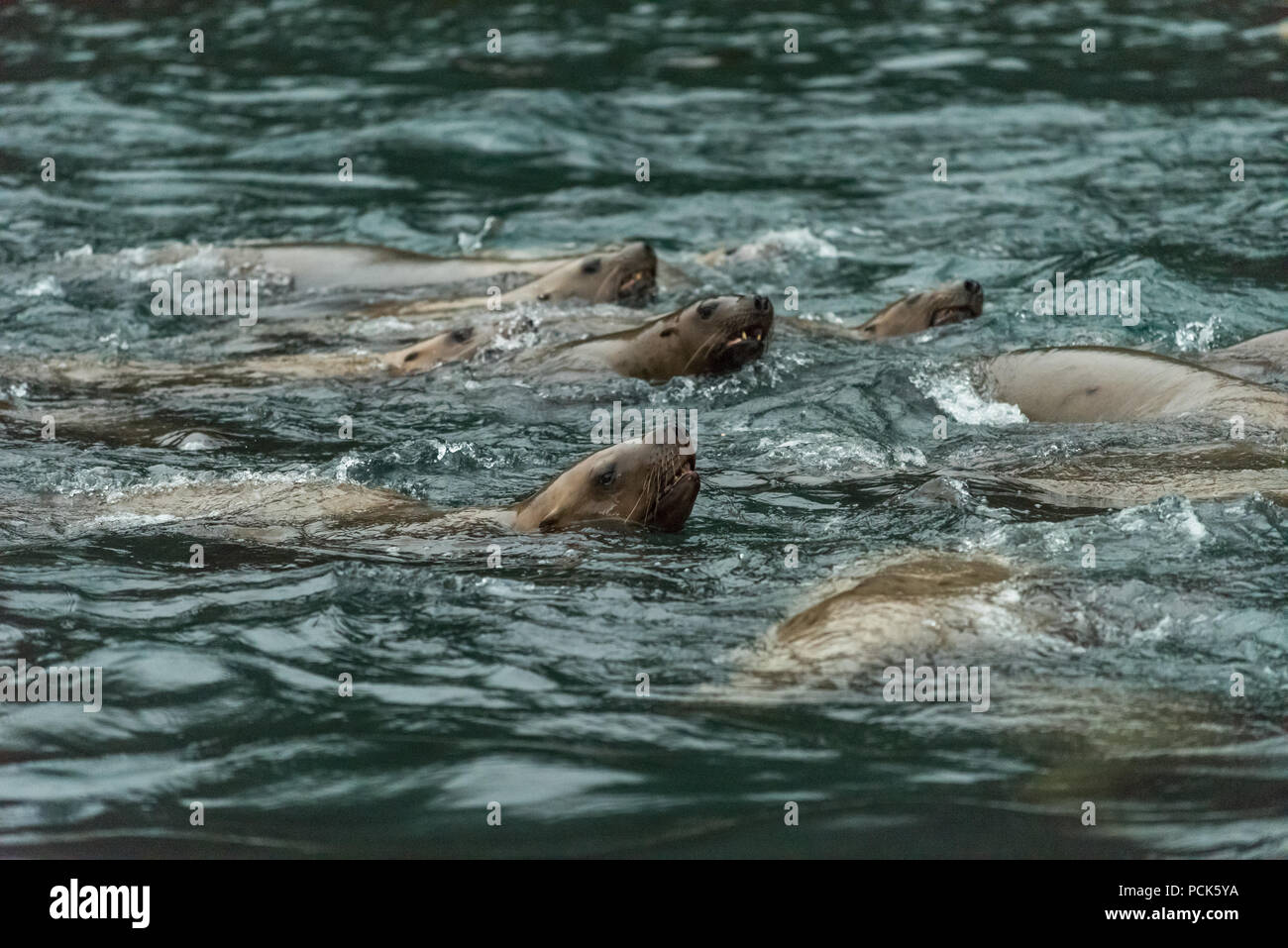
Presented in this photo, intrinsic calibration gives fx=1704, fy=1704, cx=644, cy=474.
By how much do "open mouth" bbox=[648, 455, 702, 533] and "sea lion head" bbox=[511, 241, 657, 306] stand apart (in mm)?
3783

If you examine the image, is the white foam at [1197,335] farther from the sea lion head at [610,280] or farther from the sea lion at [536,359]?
the sea lion head at [610,280]

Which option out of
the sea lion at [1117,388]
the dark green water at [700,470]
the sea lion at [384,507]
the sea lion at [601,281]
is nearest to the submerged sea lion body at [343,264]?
the sea lion at [601,281]

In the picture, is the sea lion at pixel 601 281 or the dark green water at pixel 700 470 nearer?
the dark green water at pixel 700 470

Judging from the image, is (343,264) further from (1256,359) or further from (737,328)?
(1256,359)

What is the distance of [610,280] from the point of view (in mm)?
10031

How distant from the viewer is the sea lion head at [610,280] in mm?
10031

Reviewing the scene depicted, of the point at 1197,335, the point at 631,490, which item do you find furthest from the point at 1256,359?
the point at 631,490

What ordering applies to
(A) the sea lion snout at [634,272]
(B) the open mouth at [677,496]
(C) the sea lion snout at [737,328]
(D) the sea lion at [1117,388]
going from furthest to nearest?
1. (A) the sea lion snout at [634,272]
2. (C) the sea lion snout at [737,328]
3. (D) the sea lion at [1117,388]
4. (B) the open mouth at [677,496]

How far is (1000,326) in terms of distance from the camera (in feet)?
30.7

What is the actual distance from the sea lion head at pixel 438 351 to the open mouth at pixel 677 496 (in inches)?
117

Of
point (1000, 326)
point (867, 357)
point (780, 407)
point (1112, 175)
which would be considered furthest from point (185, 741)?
point (1112, 175)

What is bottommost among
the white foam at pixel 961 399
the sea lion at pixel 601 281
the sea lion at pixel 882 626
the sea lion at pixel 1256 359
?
the sea lion at pixel 882 626

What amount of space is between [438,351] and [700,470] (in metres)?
2.33
